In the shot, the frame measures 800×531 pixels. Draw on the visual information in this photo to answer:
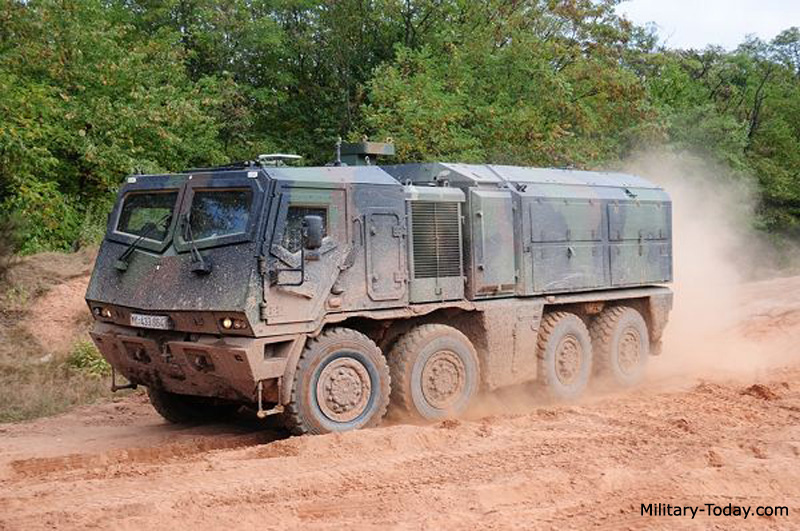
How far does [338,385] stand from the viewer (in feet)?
27.4

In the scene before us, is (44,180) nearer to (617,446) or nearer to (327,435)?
(327,435)

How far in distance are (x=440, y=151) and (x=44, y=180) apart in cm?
753

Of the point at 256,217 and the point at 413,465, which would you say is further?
the point at 256,217

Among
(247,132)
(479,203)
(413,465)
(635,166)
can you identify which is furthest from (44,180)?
(635,166)

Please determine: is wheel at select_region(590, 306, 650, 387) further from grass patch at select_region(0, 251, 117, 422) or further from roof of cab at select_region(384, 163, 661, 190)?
grass patch at select_region(0, 251, 117, 422)

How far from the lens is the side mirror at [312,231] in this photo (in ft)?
26.1

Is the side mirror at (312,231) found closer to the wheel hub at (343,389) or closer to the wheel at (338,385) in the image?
the wheel at (338,385)

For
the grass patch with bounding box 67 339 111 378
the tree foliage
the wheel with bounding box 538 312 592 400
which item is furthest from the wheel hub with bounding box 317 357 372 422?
the tree foliage

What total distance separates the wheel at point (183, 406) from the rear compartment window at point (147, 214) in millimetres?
1681

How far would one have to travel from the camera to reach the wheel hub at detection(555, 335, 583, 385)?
11008mm

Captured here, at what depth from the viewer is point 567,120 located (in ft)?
66.4

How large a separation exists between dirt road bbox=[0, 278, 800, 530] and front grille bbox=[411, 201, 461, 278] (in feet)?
5.47

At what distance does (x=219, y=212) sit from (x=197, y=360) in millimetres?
1381

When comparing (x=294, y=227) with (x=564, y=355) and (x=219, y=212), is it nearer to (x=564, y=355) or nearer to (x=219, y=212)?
(x=219, y=212)
